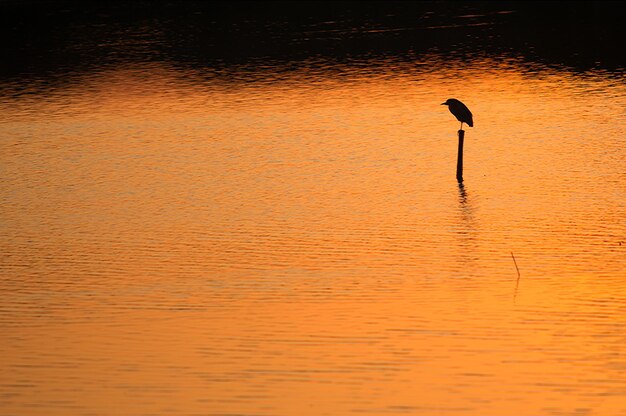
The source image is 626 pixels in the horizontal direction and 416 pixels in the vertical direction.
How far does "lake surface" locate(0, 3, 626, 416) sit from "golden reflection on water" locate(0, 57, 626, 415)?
49 mm

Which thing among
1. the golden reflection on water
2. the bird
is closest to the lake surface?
the golden reflection on water

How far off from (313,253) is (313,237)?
42.0 inches

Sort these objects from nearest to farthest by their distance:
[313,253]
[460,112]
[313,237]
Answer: [313,253], [313,237], [460,112]

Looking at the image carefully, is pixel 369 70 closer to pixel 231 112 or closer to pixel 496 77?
pixel 496 77

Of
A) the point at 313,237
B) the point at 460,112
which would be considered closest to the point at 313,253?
the point at 313,237

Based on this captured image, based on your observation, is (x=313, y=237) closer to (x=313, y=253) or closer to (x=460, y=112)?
(x=313, y=253)

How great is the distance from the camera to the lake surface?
14797 mm

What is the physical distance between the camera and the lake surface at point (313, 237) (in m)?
14.8

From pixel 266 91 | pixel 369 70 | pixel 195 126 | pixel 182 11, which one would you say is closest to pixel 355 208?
pixel 195 126

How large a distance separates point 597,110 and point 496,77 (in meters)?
5.95

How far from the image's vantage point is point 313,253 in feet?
66.1

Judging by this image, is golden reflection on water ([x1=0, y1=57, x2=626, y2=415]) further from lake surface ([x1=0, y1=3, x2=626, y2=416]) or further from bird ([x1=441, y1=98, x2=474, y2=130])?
bird ([x1=441, y1=98, x2=474, y2=130])

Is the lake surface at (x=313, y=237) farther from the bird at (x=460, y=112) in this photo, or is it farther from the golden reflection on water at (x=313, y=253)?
the bird at (x=460, y=112)

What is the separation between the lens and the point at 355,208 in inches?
920
